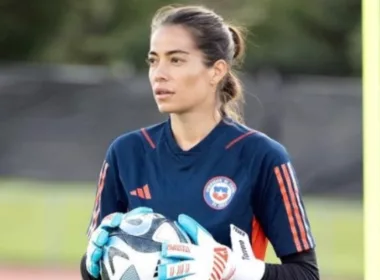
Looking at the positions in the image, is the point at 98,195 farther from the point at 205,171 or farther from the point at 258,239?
the point at 258,239

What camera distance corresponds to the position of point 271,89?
56.7ft

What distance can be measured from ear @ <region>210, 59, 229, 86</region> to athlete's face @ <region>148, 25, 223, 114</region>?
27 mm

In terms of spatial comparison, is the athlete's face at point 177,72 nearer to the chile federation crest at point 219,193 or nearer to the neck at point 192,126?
the neck at point 192,126

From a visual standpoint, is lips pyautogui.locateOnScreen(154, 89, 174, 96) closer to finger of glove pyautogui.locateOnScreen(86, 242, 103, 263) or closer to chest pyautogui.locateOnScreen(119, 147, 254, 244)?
chest pyautogui.locateOnScreen(119, 147, 254, 244)

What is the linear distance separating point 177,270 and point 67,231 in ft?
35.6

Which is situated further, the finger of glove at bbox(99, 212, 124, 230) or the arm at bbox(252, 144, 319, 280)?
the arm at bbox(252, 144, 319, 280)

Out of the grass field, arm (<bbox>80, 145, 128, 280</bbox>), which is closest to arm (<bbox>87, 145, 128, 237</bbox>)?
arm (<bbox>80, 145, 128, 280</bbox>)

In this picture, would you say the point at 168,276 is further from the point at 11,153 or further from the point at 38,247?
the point at 11,153

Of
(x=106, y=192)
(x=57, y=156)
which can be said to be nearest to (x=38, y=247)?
(x=57, y=156)

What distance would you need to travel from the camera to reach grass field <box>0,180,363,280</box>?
44.4 ft

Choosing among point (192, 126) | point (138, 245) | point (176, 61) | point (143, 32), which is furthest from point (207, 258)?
point (143, 32)

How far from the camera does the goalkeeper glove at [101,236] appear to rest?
3.59 metres

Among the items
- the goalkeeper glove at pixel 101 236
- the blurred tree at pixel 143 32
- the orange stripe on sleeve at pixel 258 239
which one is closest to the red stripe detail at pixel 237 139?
the orange stripe on sleeve at pixel 258 239

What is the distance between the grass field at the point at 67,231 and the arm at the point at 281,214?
9.23m
